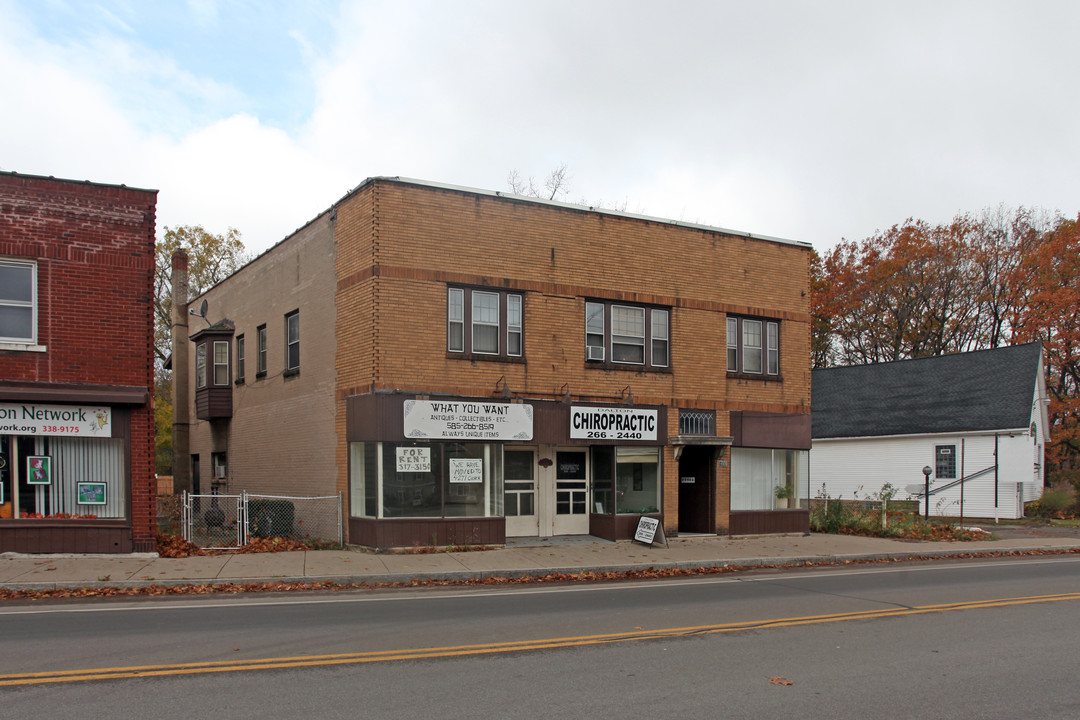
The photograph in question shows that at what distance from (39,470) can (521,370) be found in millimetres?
9054

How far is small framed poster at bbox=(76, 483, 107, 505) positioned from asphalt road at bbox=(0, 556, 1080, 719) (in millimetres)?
4034

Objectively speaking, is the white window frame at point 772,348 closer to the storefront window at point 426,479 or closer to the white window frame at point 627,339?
the white window frame at point 627,339

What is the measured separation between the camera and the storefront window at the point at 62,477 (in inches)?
578

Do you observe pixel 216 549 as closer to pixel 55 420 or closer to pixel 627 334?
pixel 55 420

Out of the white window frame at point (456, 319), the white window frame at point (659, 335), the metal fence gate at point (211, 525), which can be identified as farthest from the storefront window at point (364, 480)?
the white window frame at point (659, 335)

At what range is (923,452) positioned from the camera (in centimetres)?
3369

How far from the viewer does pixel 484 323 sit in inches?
711

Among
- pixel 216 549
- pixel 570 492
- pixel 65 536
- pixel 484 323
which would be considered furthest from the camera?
pixel 570 492

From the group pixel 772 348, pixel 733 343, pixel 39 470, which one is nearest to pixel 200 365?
pixel 39 470

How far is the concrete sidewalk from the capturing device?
1315cm

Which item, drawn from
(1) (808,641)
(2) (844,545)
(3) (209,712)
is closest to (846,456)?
(2) (844,545)

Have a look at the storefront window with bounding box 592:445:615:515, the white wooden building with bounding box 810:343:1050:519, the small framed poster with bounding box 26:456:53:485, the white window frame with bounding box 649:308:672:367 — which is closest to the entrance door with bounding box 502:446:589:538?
the storefront window with bounding box 592:445:615:515

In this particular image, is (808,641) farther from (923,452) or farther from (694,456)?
(923,452)

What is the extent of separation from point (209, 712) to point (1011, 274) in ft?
154
